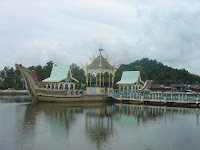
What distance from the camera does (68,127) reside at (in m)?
17.7

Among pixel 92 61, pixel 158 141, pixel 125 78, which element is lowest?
pixel 158 141

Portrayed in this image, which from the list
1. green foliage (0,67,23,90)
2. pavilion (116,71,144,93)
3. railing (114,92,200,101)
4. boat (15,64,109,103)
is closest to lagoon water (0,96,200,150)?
railing (114,92,200,101)

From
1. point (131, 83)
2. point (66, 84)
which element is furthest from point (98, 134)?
point (131, 83)

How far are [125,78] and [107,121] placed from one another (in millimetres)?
22830

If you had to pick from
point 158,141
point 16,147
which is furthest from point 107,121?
point 16,147

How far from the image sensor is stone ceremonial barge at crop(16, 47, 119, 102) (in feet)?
111

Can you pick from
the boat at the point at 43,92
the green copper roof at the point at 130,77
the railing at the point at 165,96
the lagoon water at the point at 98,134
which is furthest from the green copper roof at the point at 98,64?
the lagoon water at the point at 98,134

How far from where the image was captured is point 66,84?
39000 mm

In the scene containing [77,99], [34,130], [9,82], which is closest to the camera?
[34,130]

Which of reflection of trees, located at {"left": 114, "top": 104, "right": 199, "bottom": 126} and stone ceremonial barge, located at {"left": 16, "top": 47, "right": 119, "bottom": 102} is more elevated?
stone ceremonial barge, located at {"left": 16, "top": 47, "right": 119, "bottom": 102}

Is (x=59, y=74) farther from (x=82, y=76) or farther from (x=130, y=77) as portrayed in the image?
(x=82, y=76)

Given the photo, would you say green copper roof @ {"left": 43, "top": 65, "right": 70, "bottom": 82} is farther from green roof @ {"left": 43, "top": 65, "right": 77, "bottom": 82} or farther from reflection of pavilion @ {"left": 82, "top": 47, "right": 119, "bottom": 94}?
reflection of pavilion @ {"left": 82, "top": 47, "right": 119, "bottom": 94}

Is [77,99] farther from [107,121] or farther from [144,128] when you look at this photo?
[144,128]

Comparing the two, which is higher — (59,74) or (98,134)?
(59,74)
